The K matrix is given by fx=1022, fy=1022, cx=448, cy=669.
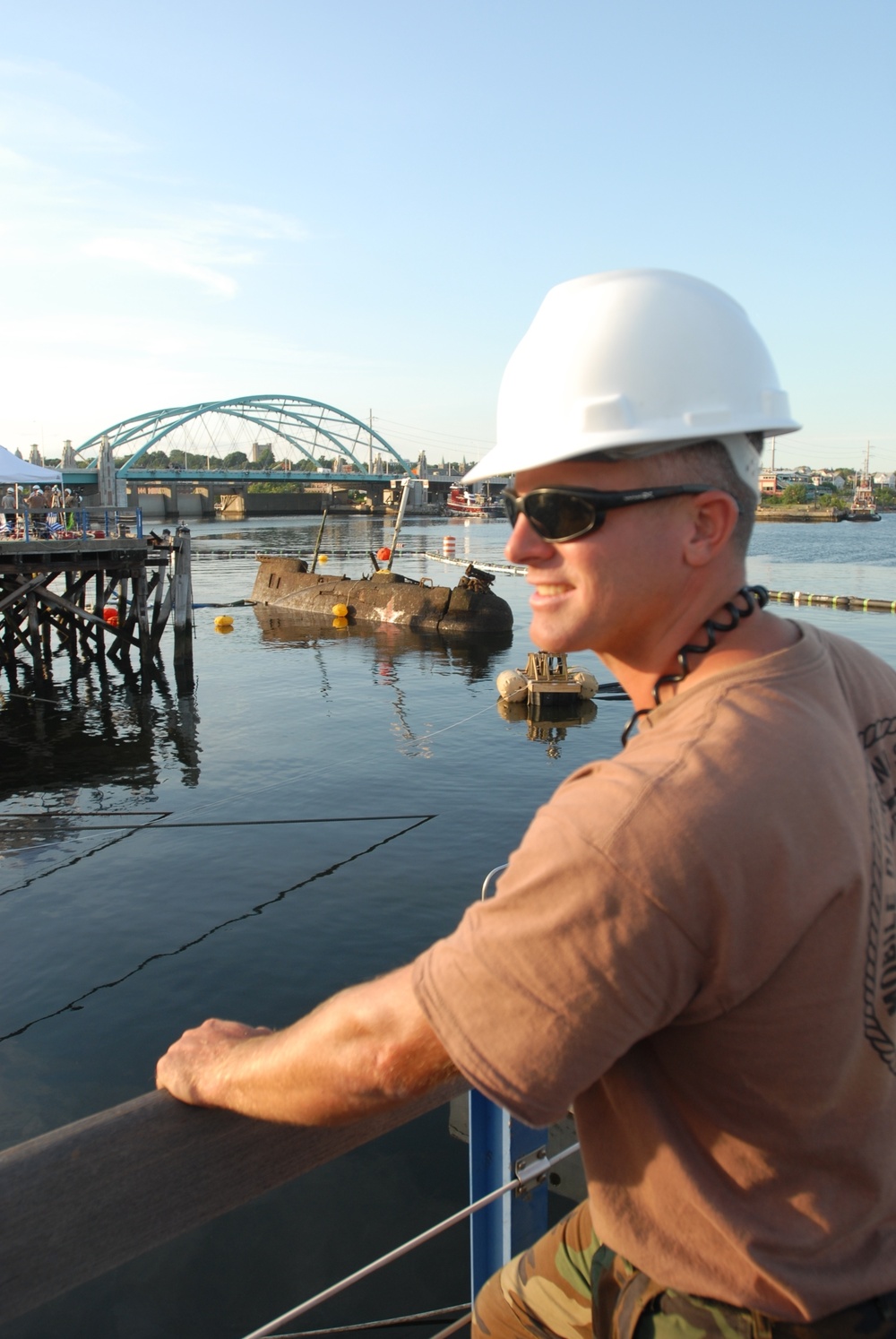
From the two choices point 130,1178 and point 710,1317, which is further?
point 130,1178

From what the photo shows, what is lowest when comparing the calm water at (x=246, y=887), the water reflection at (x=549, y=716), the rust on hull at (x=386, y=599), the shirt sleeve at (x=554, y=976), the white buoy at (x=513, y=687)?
the calm water at (x=246, y=887)

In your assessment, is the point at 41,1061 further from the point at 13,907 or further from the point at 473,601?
the point at 473,601

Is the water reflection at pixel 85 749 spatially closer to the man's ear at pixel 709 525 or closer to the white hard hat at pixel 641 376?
the white hard hat at pixel 641 376

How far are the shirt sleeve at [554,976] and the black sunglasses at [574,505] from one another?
1.88 feet

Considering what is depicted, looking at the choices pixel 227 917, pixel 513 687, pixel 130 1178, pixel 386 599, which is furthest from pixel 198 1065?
pixel 386 599

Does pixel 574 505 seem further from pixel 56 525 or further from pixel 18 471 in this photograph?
pixel 56 525

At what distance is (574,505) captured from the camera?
1796mm

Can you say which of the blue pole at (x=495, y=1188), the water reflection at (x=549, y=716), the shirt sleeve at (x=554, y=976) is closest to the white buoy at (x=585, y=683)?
the water reflection at (x=549, y=716)

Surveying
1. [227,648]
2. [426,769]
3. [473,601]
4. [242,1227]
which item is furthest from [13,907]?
[473,601]

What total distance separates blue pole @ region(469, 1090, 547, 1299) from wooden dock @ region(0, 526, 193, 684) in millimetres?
26693

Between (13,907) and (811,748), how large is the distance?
14.7 m

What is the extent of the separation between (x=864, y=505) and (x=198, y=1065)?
177743 millimetres

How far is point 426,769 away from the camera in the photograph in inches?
848

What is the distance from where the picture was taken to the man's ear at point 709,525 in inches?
68.9
